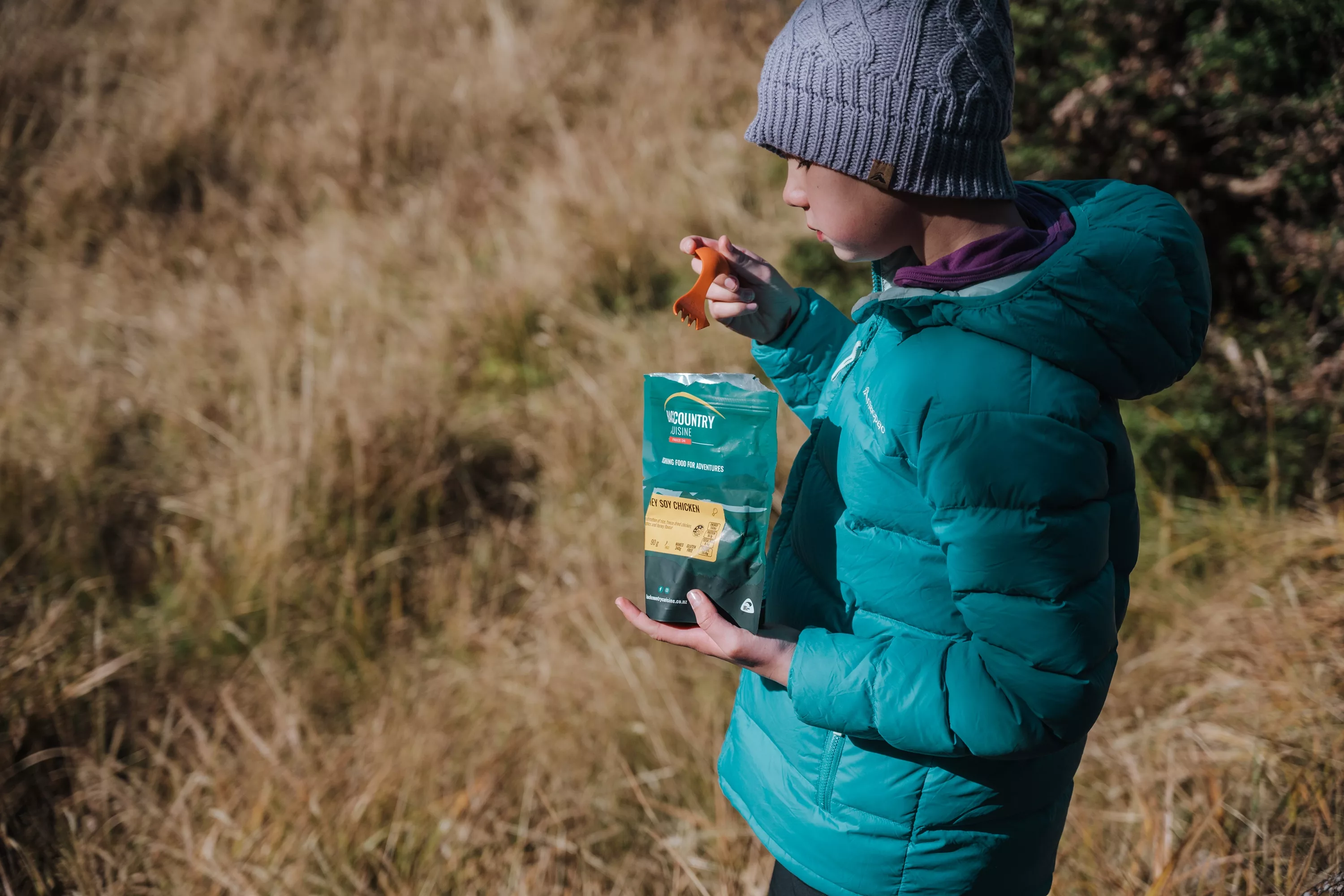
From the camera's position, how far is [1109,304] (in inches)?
43.0

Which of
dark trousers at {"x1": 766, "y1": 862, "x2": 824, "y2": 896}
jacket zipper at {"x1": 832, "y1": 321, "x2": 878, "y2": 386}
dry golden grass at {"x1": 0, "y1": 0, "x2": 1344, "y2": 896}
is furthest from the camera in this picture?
dry golden grass at {"x1": 0, "y1": 0, "x2": 1344, "y2": 896}

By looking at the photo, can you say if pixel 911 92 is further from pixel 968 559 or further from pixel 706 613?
pixel 706 613

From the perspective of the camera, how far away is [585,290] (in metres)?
4.46

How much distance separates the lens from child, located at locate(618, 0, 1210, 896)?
108cm

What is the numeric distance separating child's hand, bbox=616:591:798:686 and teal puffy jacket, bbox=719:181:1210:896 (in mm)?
32

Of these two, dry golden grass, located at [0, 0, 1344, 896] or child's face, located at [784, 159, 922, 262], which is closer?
child's face, located at [784, 159, 922, 262]

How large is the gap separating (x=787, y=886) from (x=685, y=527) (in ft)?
1.97

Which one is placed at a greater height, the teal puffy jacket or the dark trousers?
the teal puffy jacket

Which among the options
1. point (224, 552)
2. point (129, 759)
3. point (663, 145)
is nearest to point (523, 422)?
point (224, 552)

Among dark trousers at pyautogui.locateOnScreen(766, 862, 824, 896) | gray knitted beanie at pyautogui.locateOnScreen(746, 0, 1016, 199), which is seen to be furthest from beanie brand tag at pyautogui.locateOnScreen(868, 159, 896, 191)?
dark trousers at pyautogui.locateOnScreen(766, 862, 824, 896)

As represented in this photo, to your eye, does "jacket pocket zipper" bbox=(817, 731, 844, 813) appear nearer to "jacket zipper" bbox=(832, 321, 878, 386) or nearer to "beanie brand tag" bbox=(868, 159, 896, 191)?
"jacket zipper" bbox=(832, 321, 878, 386)

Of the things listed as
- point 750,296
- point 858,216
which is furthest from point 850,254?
point 750,296

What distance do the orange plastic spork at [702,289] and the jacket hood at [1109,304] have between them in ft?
1.05

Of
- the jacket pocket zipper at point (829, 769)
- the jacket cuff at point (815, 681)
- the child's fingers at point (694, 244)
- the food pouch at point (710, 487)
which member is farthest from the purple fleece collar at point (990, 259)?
the jacket pocket zipper at point (829, 769)
